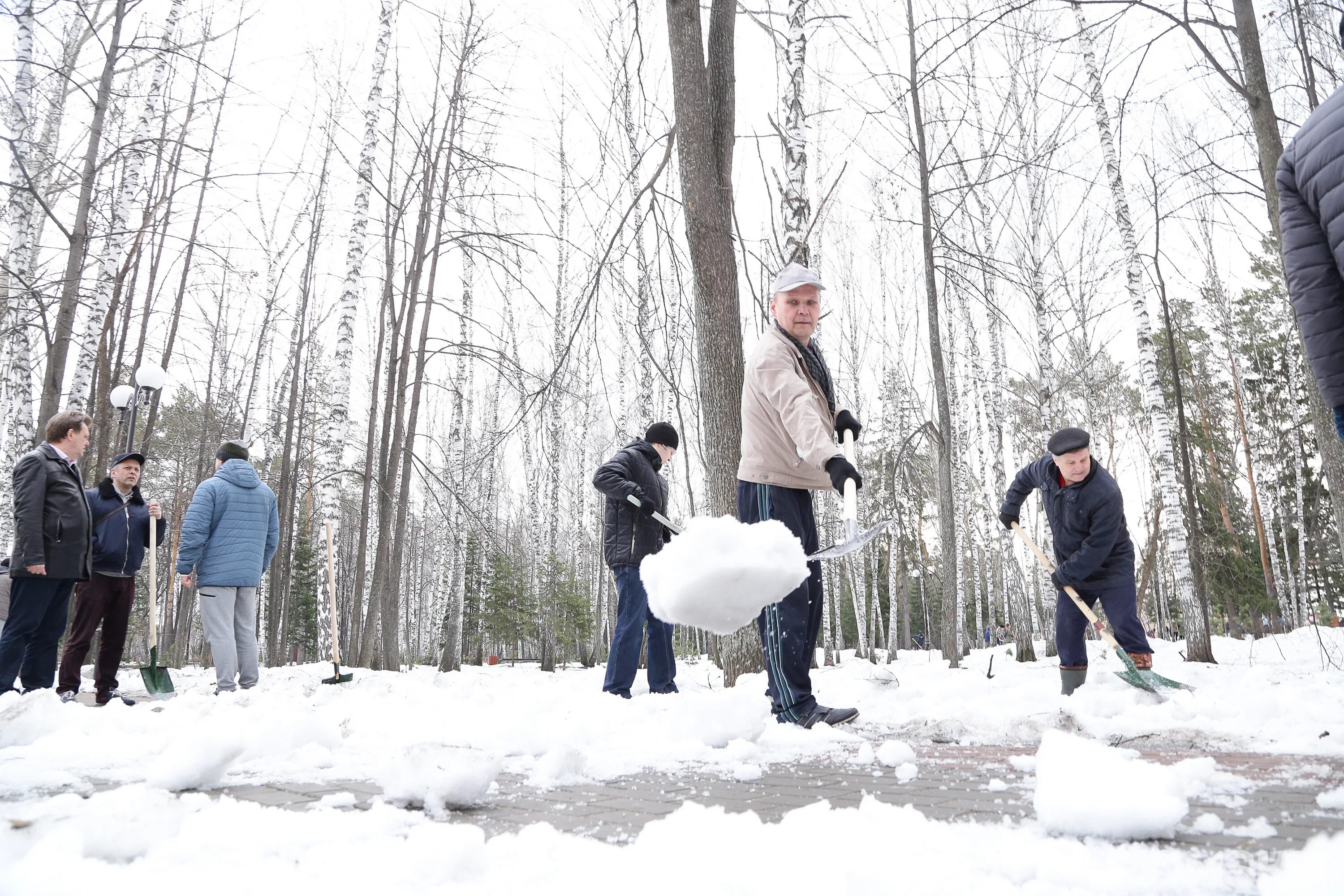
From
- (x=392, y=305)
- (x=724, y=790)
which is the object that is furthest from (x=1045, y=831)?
(x=392, y=305)

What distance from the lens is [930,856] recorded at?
1.46 m

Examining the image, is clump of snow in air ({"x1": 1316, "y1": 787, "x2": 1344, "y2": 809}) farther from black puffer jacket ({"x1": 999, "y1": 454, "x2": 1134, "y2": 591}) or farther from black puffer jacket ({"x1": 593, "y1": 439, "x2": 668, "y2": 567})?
black puffer jacket ({"x1": 593, "y1": 439, "x2": 668, "y2": 567})

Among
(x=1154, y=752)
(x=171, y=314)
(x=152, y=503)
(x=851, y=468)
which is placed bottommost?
(x=1154, y=752)

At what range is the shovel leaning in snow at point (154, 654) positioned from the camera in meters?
6.38

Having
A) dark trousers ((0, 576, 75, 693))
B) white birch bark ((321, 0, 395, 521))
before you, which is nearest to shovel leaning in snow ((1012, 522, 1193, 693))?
dark trousers ((0, 576, 75, 693))

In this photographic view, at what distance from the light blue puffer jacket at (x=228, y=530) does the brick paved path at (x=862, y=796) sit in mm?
4259

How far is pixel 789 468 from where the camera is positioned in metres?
3.64

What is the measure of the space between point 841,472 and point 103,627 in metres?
6.42

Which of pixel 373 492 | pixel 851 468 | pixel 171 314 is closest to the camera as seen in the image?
pixel 851 468

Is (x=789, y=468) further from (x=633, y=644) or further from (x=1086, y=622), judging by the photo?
(x=1086, y=622)

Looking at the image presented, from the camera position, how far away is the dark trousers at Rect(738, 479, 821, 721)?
140 inches

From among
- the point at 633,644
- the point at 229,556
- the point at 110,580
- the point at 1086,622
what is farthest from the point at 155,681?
the point at 1086,622

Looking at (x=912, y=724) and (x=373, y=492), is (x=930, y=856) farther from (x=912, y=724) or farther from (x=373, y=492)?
(x=373, y=492)

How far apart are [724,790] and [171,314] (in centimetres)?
1402
